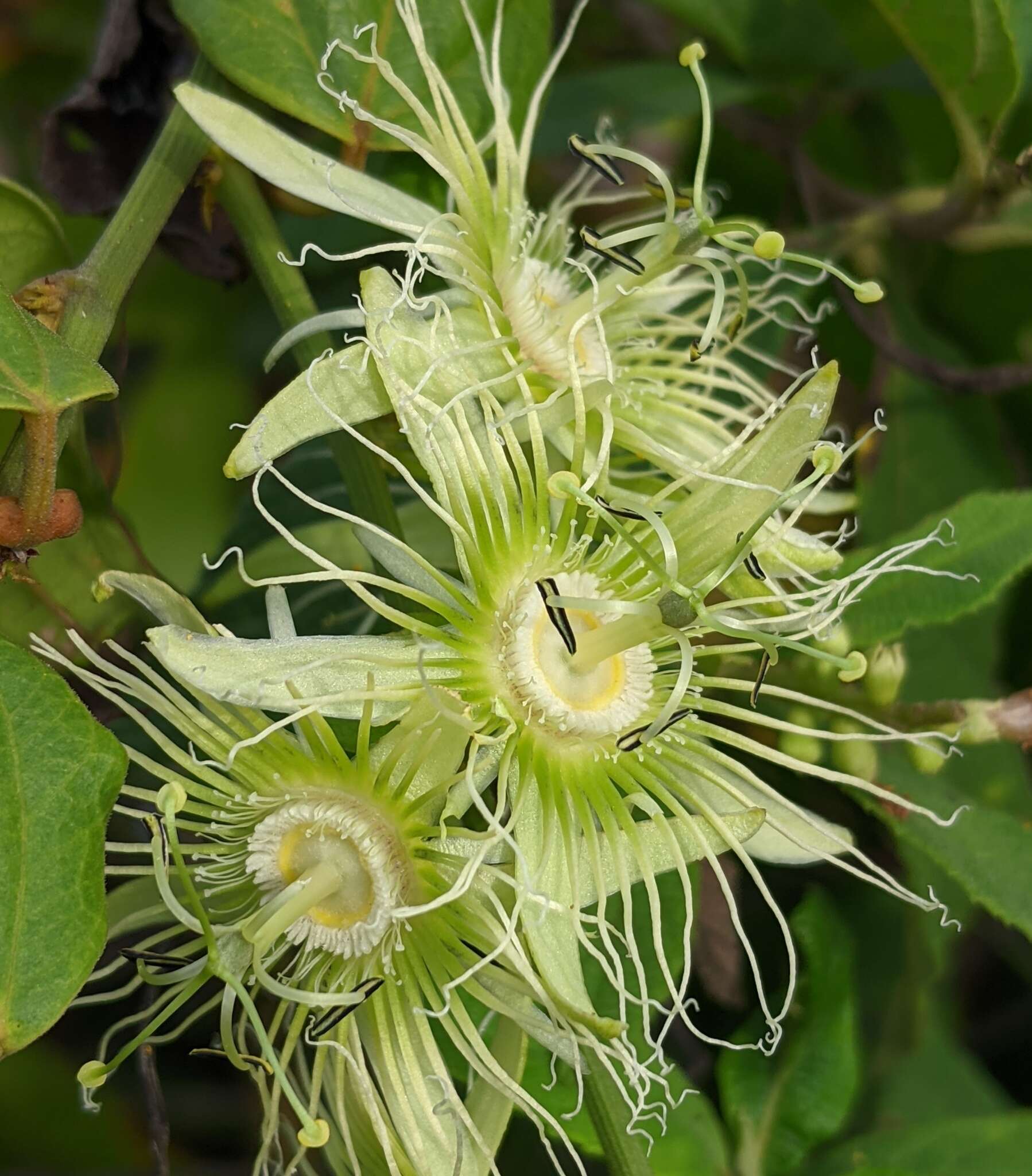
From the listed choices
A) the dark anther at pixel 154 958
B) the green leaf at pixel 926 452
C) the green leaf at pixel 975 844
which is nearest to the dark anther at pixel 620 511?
the green leaf at pixel 975 844

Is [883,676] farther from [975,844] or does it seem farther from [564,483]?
[564,483]

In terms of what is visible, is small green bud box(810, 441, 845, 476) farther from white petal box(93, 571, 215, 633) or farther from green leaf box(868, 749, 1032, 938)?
white petal box(93, 571, 215, 633)

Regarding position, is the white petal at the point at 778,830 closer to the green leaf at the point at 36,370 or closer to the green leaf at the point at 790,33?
the green leaf at the point at 36,370

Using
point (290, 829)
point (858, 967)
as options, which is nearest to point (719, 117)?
point (858, 967)

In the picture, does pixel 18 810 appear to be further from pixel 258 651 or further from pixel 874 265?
pixel 874 265

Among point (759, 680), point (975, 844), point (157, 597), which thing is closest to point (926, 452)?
point (975, 844)

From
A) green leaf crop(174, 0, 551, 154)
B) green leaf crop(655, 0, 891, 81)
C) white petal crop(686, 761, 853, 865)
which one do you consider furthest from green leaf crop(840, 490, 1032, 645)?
green leaf crop(655, 0, 891, 81)
